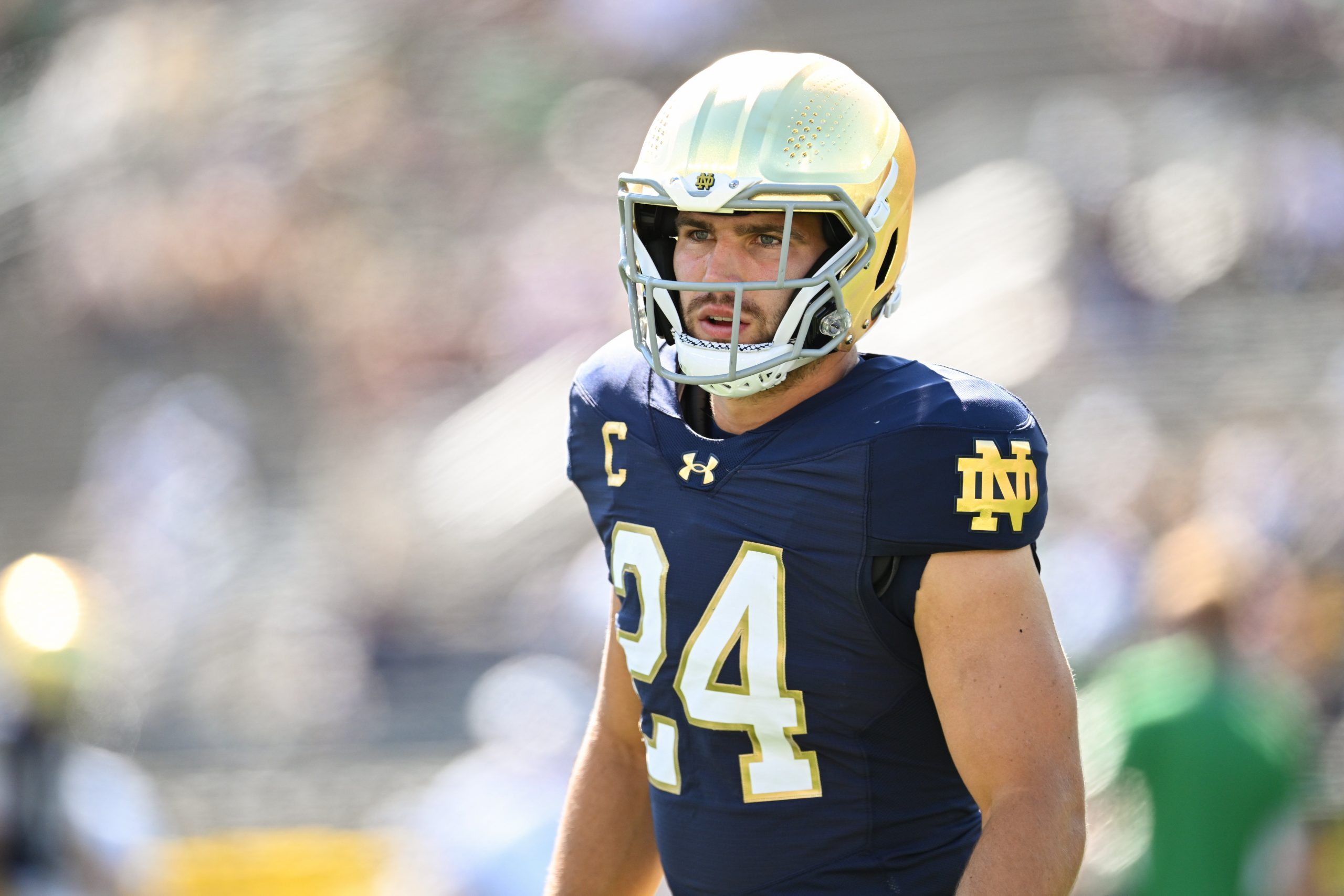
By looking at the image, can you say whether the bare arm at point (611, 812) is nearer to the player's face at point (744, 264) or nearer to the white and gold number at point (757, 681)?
the white and gold number at point (757, 681)

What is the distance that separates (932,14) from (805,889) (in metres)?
8.88

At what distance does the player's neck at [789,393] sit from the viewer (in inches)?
71.6

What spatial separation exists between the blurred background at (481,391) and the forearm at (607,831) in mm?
2266

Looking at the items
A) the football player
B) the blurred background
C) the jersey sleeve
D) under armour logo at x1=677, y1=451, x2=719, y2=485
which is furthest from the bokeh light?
the jersey sleeve

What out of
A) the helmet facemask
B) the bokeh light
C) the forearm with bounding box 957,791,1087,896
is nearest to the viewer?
the forearm with bounding box 957,791,1087,896

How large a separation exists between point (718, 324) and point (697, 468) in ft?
0.59

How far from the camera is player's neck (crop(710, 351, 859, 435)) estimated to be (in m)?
1.82

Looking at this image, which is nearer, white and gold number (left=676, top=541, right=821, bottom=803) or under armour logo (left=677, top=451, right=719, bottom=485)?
→ white and gold number (left=676, top=541, right=821, bottom=803)

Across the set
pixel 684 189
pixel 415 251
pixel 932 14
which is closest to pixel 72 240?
pixel 415 251

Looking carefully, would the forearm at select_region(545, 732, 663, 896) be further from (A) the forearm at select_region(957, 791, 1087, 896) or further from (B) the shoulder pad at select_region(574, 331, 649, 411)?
(A) the forearm at select_region(957, 791, 1087, 896)

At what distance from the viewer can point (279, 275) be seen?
30.1ft

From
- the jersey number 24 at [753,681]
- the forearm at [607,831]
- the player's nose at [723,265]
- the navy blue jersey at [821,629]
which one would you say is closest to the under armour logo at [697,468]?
the navy blue jersey at [821,629]

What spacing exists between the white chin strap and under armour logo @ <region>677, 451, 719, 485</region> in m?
0.09

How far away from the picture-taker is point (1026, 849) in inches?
58.9
